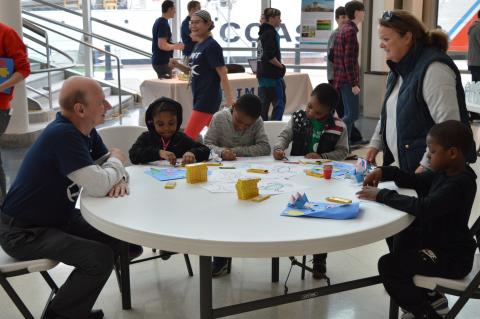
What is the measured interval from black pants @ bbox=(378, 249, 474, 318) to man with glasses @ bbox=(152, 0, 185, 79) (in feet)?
19.1

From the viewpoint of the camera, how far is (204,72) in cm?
444

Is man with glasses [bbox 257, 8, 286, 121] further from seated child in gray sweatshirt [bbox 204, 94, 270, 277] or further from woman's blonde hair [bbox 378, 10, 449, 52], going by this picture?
woman's blonde hair [bbox 378, 10, 449, 52]

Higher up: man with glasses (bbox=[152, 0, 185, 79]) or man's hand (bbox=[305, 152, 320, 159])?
man with glasses (bbox=[152, 0, 185, 79])

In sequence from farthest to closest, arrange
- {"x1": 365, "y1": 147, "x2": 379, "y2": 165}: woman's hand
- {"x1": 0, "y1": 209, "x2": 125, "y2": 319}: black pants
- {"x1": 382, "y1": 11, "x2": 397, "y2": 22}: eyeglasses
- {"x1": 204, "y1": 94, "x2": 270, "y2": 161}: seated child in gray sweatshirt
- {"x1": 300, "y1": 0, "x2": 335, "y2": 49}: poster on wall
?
1. {"x1": 300, "y1": 0, "x2": 335, "y2": 49}: poster on wall
2. {"x1": 204, "y1": 94, "x2": 270, "y2": 161}: seated child in gray sweatshirt
3. {"x1": 365, "y1": 147, "x2": 379, "y2": 165}: woman's hand
4. {"x1": 382, "y1": 11, "x2": 397, "y2": 22}: eyeglasses
5. {"x1": 0, "y1": 209, "x2": 125, "y2": 319}: black pants

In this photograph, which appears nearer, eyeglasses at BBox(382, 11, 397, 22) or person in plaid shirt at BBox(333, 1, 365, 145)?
eyeglasses at BBox(382, 11, 397, 22)

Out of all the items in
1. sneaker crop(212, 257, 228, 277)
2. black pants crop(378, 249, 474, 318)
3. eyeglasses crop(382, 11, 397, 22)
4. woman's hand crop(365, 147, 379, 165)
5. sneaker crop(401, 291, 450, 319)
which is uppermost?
eyeglasses crop(382, 11, 397, 22)

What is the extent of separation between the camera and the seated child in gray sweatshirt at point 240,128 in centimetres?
319

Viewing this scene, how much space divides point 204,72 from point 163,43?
11.1 ft

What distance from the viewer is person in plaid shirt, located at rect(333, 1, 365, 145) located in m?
6.17

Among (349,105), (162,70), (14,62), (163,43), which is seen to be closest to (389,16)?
(14,62)

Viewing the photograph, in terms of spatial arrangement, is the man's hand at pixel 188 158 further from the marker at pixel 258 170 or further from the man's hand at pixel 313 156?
the man's hand at pixel 313 156

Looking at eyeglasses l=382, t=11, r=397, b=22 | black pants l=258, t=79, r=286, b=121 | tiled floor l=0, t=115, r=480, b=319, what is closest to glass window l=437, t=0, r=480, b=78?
black pants l=258, t=79, r=286, b=121

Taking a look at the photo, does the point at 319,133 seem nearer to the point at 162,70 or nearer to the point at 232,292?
the point at 232,292

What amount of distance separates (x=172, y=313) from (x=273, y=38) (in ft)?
14.4
